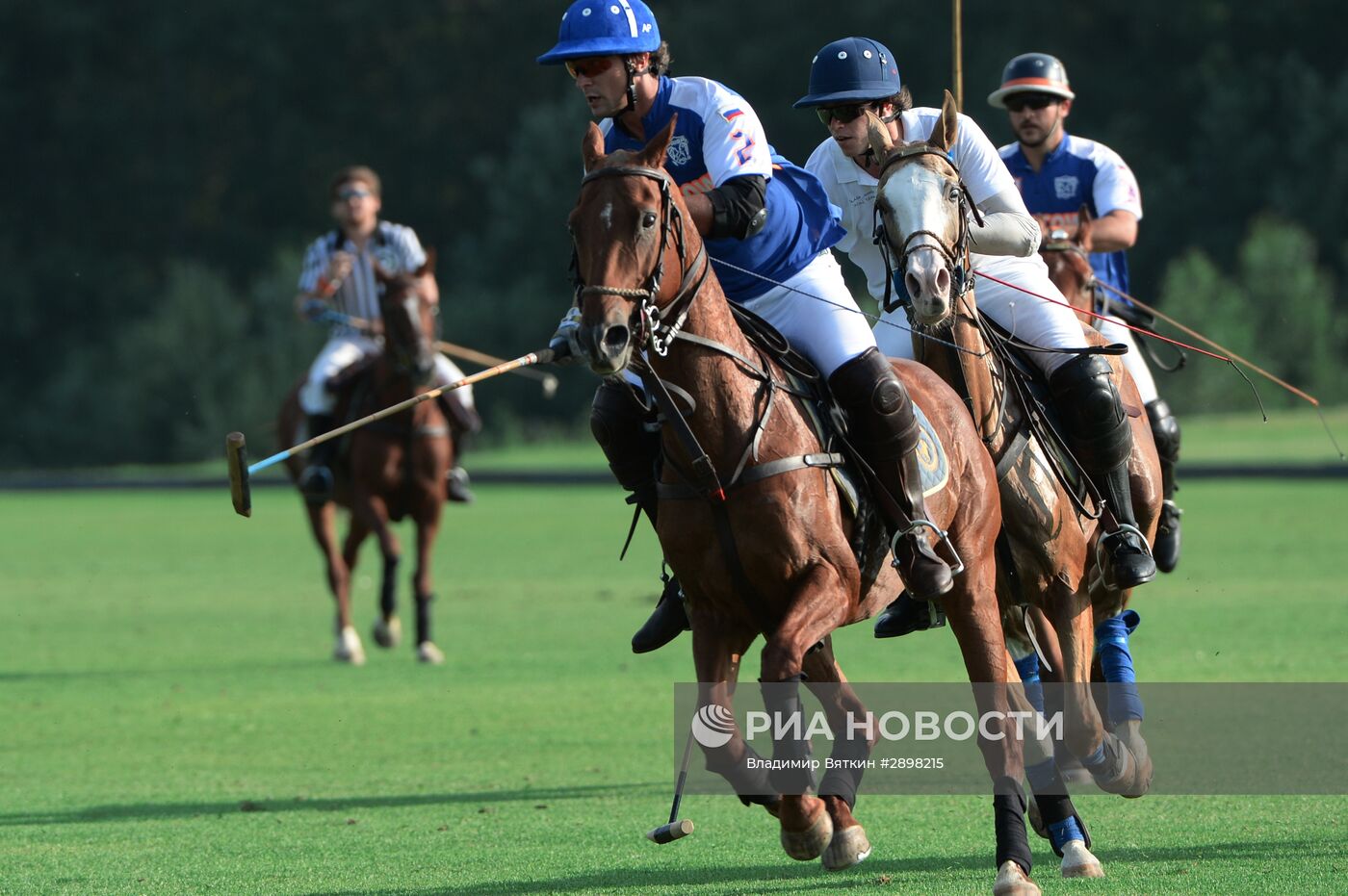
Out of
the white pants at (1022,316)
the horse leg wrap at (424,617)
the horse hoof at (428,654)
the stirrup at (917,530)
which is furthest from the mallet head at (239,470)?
the horse leg wrap at (424,617)

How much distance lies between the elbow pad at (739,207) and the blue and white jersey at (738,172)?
1.6 inches

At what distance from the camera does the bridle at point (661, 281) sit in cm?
548

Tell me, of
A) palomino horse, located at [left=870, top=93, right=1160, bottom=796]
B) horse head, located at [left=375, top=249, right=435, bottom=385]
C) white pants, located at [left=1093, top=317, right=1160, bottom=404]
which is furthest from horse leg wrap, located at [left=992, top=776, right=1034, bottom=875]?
horse head, located at [left=375, top=249, right=435, bottom=385]

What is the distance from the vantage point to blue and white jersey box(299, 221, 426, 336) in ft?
48.3

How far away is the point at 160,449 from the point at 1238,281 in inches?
1101

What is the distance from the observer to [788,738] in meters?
5.82

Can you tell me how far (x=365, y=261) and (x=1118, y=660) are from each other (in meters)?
8.53

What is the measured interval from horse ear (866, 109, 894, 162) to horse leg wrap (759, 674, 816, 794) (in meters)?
1.81

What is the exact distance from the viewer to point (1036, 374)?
748 centimetres

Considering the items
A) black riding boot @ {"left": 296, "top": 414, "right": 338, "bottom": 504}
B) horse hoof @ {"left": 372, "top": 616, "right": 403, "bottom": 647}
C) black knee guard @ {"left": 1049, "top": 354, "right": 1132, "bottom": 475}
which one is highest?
black knee guard @ {"left": 1049, "top": 354, "right": 1132, "bottom": 475}

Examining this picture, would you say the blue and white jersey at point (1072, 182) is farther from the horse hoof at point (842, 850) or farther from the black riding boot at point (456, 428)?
the black riding boot at point (456, 428)

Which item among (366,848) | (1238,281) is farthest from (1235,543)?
(1238,281)

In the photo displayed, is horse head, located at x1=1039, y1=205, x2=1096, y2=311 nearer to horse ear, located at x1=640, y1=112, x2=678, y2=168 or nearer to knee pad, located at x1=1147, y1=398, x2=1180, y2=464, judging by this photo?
knee pad, located at x1=1147, y1=398, x2=1180, y2=464

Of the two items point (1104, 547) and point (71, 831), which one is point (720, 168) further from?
point (71, 831)
